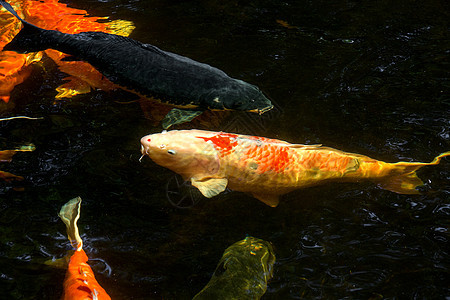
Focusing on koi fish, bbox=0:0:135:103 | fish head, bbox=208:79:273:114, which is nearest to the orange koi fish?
fish head, bbox=208:79:273:114

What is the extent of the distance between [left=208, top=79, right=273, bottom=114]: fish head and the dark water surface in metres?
0.20

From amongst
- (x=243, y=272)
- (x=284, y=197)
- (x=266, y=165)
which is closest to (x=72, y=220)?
(x=243, y=272)

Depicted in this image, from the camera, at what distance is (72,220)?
9.53ft

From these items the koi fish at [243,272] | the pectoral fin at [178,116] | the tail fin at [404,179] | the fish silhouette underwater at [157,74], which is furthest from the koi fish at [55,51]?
the tail fin at [404,179]

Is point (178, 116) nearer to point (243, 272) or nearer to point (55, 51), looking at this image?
point (243, 272)

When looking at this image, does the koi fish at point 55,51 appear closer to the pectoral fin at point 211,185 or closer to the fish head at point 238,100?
the fish head at point 238,100

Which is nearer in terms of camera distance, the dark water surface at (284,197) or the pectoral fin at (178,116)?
the dark water surface at (284,197)

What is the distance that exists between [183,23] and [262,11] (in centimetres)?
125

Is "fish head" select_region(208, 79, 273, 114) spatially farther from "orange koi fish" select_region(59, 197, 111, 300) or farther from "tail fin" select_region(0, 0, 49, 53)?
"tail fin" select_region(0, 0, 49, 53)

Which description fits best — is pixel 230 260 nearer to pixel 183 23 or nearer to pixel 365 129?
pixel 365 129

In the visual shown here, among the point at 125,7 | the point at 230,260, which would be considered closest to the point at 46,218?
the point at 230,260

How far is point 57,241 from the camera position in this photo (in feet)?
10.3

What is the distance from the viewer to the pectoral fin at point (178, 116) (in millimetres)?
3934

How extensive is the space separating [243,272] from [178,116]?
182 centimetres
